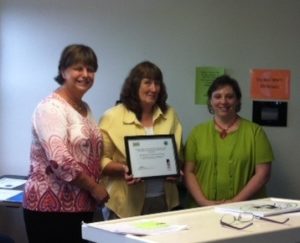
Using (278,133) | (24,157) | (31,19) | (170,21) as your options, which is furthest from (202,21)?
(24,157)

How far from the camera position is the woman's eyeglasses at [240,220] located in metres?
1.58

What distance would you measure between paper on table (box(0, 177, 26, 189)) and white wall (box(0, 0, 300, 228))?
181 mm

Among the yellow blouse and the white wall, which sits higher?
the white wall

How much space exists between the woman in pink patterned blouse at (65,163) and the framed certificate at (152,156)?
214 millimetres

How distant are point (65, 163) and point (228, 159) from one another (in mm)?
995

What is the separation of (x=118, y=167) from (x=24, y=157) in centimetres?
123

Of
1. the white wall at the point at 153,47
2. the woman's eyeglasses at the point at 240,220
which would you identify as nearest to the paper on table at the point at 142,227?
the woman's eyeglasses at the point at 240,220

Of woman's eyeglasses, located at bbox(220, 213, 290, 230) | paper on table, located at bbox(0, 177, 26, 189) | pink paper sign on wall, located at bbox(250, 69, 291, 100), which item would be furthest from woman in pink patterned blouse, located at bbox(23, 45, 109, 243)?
pink paper sign on wall, located at bbox(250, 69, 291, 100)

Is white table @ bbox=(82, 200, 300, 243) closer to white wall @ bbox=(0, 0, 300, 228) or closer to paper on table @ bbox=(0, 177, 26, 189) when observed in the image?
Result: white wall @ bbox=(0, 0, 300, 228)

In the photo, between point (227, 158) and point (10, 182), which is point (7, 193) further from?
point (227, 158)

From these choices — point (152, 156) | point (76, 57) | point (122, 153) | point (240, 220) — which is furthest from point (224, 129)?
point (240, 220)

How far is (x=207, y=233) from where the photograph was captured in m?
1.48

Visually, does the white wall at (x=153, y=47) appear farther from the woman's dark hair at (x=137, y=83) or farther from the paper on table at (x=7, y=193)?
the woman's dark hair at (x=137, y=83)

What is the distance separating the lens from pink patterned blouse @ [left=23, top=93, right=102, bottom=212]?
219 cm
